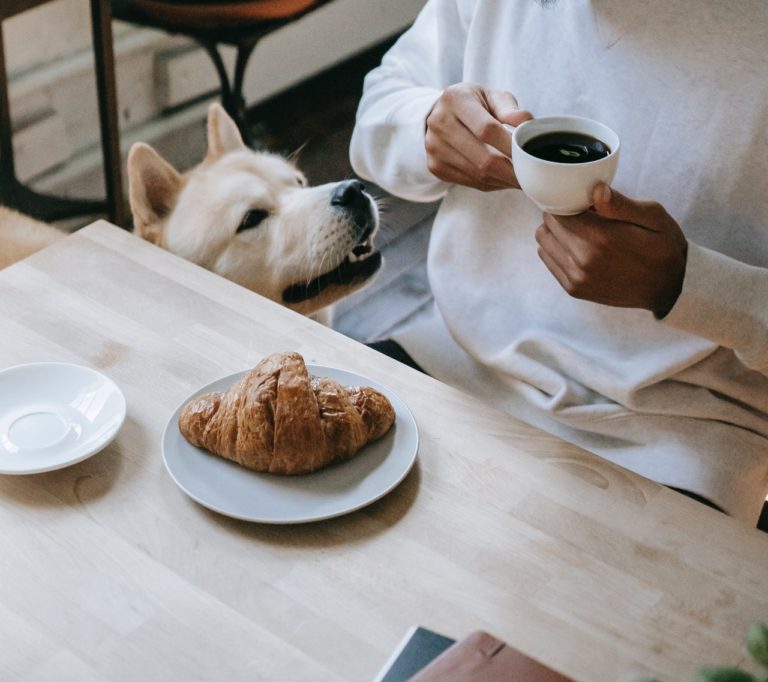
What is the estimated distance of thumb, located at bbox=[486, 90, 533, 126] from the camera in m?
1.04

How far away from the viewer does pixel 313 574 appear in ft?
2.63

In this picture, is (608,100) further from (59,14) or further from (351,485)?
(59,14)

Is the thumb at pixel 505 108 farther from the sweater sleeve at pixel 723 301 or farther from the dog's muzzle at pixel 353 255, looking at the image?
the dog's muzzle at pixel 353 255

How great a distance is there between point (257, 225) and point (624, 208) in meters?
0.63

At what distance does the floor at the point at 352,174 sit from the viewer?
227cm

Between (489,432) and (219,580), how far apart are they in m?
0.30

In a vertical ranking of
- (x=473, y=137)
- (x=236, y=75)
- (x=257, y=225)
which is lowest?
(x=236, y=75)

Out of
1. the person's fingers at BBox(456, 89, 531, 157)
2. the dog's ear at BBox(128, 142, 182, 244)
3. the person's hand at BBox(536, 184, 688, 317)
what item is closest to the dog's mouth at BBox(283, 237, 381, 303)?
the dog's ear at BBox(128, 142, 182, 244)

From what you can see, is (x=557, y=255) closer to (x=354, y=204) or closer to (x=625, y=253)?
(x=625, y=253)

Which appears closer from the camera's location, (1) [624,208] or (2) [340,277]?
(1) [624,208]

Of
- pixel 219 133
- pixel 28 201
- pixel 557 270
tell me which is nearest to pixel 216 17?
pixel 28 201

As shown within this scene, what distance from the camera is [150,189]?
1409mm

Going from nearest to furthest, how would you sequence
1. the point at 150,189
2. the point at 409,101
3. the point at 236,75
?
1. the point at 409,101
2. the point at 150,189
3. the point at 236,75

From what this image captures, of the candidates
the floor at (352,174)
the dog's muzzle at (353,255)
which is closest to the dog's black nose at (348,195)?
the dog's muzzle at (353,255)
